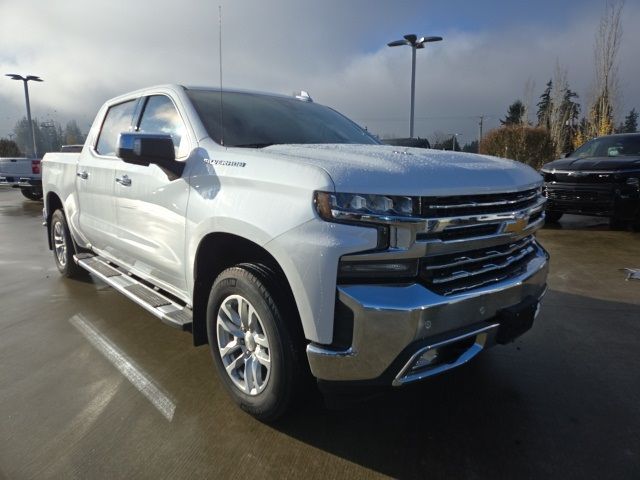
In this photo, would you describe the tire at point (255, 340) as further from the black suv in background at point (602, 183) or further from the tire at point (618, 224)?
the tire at point (618, 224)

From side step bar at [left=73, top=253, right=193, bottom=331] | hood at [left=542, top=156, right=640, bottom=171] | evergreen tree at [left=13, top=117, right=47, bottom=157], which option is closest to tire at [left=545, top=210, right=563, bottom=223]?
hood at [left=542, top=156, right=640, bottom=171]

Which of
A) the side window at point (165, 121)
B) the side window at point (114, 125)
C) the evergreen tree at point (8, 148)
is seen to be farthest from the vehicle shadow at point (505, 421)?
the evergreen tree at point (8, 148)

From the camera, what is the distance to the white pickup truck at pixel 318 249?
2.01 meters

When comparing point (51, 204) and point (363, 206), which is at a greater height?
point (363, 206)

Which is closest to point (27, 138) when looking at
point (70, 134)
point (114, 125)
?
point (70, 134)

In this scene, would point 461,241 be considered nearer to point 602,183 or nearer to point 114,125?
point 114,125

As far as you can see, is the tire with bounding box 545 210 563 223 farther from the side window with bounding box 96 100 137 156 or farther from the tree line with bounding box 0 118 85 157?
the tree line with bounding box 0 118 85 157

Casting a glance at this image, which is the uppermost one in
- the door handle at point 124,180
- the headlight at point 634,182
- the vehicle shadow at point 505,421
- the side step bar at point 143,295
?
the door handle at point 124,180

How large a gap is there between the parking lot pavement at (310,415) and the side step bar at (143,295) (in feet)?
1.39

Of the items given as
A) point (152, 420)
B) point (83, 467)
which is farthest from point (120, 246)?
point (83, 467)

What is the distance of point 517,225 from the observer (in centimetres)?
246

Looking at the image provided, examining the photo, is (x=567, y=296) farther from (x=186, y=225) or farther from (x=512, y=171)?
(x=186, y=225)

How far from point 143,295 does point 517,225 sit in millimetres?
2447

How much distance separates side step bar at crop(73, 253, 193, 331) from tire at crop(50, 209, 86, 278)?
742 mm
